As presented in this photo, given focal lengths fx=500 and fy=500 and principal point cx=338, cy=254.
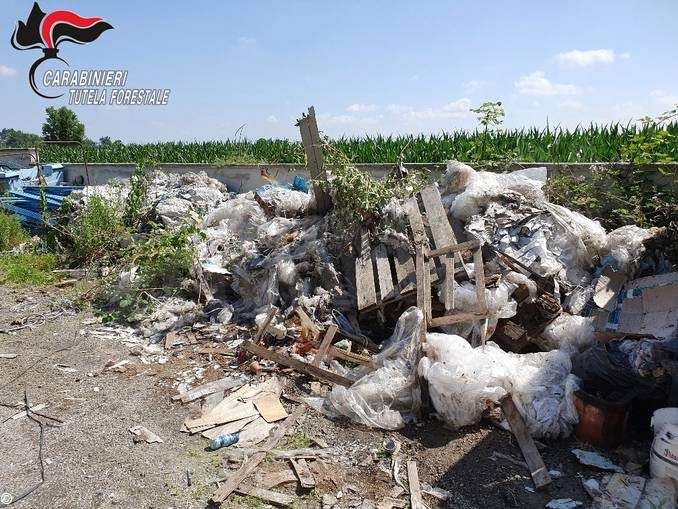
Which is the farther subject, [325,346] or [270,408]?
[325,346]

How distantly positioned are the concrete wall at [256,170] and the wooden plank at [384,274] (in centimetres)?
269

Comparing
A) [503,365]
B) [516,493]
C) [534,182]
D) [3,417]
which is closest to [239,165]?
[534,182]

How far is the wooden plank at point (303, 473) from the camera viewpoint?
118 inches

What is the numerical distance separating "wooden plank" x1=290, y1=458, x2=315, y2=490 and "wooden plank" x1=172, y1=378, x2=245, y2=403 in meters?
1.21

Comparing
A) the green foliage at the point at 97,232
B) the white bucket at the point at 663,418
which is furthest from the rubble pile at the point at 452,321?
the green foliage at the point at 97,232

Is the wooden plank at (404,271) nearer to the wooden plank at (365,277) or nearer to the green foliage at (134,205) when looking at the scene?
the wooden plank at (365,277)

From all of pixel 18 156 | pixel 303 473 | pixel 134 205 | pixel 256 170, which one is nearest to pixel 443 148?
pixel 256 170

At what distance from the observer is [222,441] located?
3.43 meters

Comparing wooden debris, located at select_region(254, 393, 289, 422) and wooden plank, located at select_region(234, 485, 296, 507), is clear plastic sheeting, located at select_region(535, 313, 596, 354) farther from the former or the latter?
wooden plank, located at select_region(234, 485, 296, 507)

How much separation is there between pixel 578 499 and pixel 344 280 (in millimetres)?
3079

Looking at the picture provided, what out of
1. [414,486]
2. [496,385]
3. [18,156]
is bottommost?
[414,486]

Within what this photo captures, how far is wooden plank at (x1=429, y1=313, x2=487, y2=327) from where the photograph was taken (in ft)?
13.9

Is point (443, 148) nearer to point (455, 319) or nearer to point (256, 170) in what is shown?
point (256, 170)

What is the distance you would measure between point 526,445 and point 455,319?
1200mm
